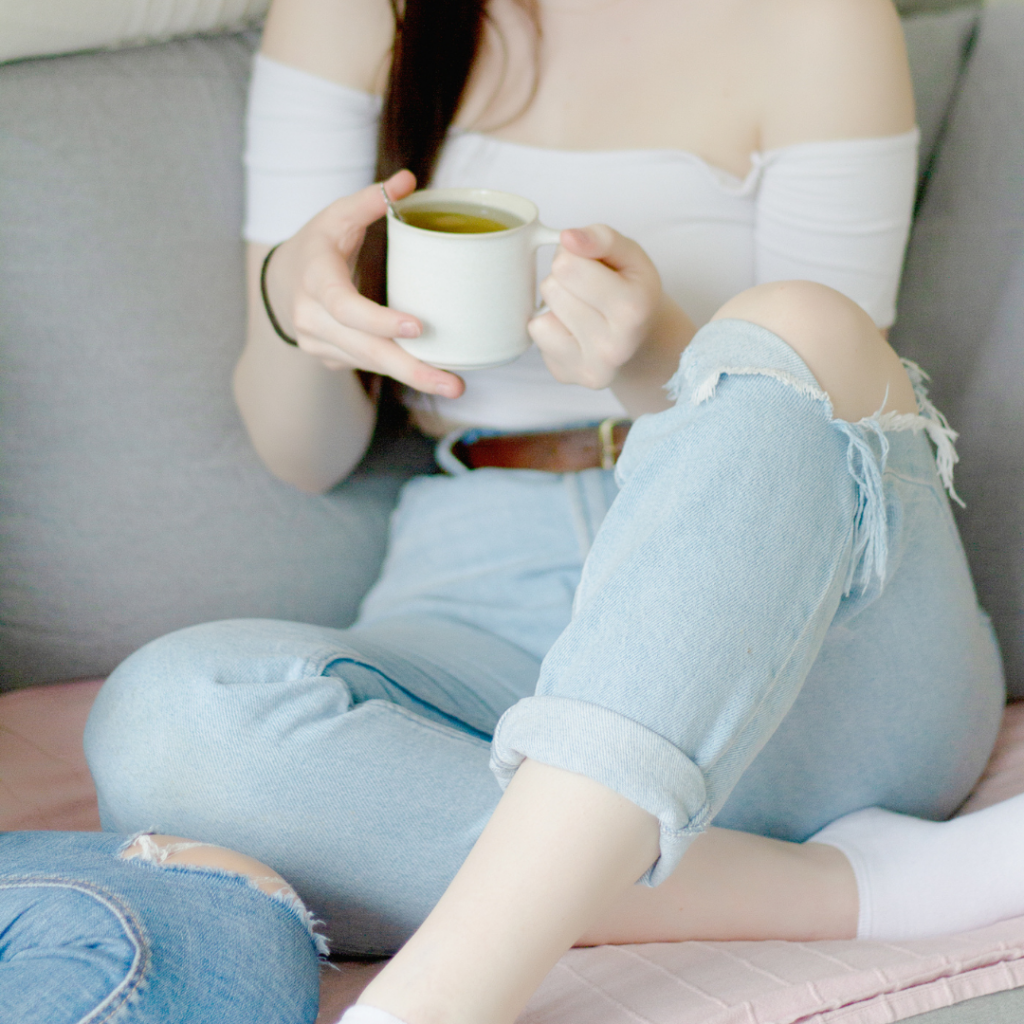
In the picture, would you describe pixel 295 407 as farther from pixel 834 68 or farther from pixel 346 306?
pixel 834 68

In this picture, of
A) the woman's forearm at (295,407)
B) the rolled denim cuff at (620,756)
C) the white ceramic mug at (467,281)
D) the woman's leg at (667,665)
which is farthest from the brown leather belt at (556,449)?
the rolled denim cuff at (620,756)

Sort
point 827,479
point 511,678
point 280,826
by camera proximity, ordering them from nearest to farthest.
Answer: point 827,479
point 280,826
point 511,678

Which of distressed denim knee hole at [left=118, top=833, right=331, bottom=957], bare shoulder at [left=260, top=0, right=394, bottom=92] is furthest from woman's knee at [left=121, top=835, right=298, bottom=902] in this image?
bare shoulder at [left=260, top=0, right=394, bottom=92]

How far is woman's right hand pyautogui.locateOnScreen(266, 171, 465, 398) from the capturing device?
648mm

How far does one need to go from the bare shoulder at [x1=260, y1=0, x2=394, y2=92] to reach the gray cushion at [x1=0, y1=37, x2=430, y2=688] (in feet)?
0.32

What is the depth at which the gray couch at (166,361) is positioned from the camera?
85cm

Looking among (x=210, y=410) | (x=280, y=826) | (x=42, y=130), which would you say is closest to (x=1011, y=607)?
(x=280, y=826)

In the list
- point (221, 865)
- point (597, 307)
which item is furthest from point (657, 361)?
point (221, 865)

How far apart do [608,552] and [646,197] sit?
0.48 metres

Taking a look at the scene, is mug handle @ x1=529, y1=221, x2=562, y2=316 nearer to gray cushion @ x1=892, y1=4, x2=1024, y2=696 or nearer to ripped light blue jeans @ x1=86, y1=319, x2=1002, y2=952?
Result: ripped light blue jeans @ x1=86, y1=319, x2=1002, y2=952

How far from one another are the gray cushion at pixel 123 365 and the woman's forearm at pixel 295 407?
3cm

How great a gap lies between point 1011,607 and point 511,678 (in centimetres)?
45

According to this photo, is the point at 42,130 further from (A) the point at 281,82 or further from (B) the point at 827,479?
(B) the point at 827,479

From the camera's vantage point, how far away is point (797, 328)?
53cm
